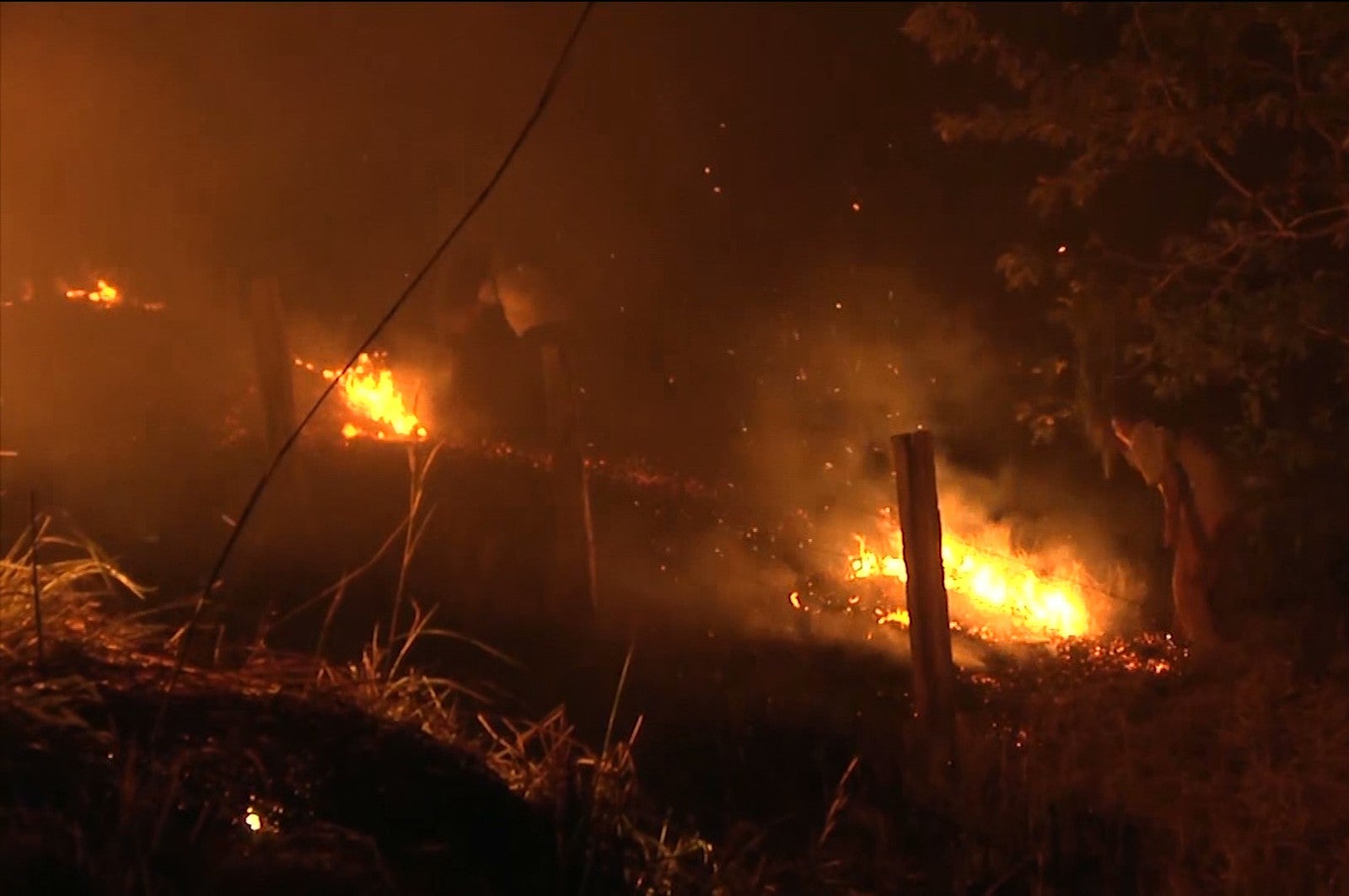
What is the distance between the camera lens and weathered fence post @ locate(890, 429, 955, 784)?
7617 millimetres

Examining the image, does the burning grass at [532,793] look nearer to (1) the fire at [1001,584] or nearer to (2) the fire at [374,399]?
(1) the fire at [1001,584]

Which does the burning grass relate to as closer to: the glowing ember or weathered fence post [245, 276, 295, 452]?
weathered fence post [245, 276, 295, 452]

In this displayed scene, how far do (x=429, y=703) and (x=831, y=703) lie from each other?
461 cm

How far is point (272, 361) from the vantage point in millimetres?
11781

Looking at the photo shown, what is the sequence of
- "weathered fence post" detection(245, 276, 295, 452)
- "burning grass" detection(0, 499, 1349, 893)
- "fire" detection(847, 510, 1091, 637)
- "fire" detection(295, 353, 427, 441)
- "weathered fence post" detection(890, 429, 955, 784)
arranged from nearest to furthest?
1. "burning grass" detection(0, 499, 1349, 893)
2. "weathered fence post" detection(890, 429, 955, 784)
3. "weathered fence post" detection(245, 276, 295, 452)
4. "fire" detection(847, 510, 1091, 637)
5. "fire" detection(295, 353, 427, 441)

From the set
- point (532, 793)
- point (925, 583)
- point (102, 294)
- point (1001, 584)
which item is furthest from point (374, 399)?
point (532, 793)

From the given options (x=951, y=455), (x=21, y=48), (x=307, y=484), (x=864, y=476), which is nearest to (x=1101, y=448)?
(x=951, y=455)

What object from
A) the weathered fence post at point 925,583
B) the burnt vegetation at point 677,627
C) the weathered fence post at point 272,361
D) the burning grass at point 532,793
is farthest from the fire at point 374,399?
the weathered fence post at point 925,583

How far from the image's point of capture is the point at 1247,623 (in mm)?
10695

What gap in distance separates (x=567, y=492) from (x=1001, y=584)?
491cm

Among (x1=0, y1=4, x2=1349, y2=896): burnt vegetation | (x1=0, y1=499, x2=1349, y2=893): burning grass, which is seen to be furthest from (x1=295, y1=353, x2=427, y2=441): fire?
(x1=0, y1=499, x2=1349, y2=893): burning grass

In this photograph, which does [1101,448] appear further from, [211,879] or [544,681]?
[211,879]

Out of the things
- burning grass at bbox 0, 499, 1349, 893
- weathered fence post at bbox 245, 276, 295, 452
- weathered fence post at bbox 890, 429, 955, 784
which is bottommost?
burning grass at bbox 0, 499, 1349, 893

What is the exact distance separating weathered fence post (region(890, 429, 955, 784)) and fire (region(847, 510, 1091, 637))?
4730mm
